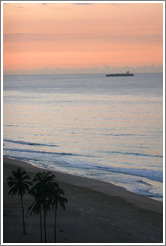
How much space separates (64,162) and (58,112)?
1708 inches

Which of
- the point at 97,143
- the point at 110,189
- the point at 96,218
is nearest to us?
the point at 96,218

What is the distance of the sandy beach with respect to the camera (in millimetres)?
23453

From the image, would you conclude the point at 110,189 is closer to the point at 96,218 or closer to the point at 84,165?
the point at 96,218

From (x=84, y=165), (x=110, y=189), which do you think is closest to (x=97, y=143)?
(x=84, y=165)

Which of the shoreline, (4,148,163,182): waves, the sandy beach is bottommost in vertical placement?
the sandy beach

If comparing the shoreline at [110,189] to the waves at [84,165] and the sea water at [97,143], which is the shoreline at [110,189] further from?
the waves at [84,165]

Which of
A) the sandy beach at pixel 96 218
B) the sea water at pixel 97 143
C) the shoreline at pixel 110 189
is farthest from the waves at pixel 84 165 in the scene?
the sandy beach at pixel 96 218

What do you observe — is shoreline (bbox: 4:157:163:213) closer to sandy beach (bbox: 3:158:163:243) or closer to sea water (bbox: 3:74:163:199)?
sandy beach (bbox: 3:158:163:243)

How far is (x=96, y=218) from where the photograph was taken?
26719 millimetres

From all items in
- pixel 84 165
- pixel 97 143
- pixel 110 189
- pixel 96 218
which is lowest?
Answer: pixel 96 218

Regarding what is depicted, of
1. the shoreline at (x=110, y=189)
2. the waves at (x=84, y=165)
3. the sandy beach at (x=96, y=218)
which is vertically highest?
the waves at (x=84, y=165)

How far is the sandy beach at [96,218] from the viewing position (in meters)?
23.5

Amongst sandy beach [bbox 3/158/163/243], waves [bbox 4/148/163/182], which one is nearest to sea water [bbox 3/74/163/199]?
waves [bbox 4/148/163/182]

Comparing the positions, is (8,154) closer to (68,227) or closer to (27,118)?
(68,227)
